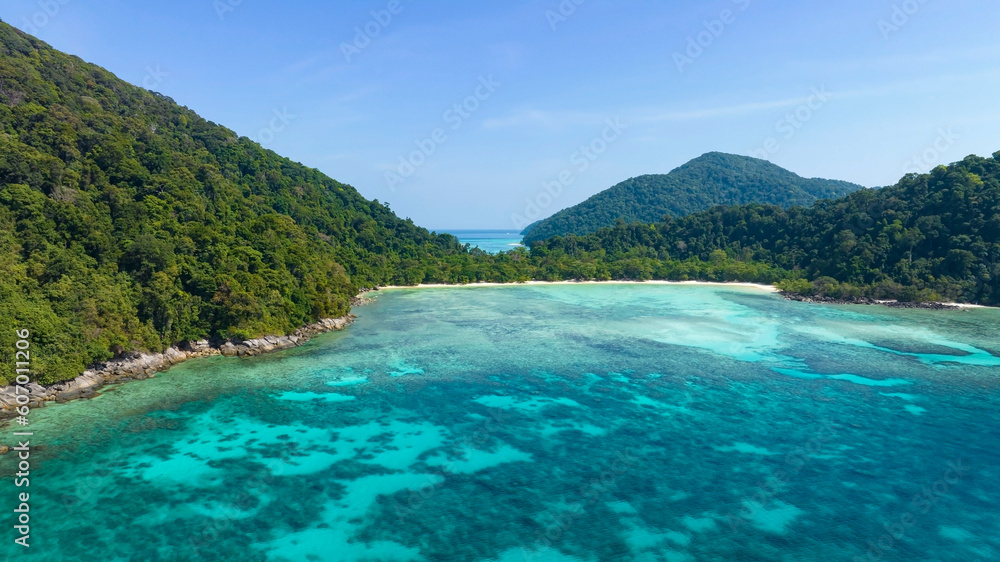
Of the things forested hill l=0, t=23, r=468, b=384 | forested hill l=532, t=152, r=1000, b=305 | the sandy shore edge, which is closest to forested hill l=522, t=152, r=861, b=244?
forested hill l=532, t=152, r=1000, b=305

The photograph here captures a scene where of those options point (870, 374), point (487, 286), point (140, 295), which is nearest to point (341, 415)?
point (140, 295)

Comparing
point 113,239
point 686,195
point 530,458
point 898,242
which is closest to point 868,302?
point 898,242

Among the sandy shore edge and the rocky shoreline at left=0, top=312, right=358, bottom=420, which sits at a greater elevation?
the sandy shore edge

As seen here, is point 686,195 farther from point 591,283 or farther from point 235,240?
point 235,240

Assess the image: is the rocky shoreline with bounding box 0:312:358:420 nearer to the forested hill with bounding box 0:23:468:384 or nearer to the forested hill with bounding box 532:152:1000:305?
the forested hill with bounding box 0:23:468:384

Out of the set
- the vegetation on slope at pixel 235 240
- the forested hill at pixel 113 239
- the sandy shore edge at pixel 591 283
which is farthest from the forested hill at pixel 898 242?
the forested hill at pixel 113 239

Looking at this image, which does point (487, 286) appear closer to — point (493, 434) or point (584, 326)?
point (584, 326)

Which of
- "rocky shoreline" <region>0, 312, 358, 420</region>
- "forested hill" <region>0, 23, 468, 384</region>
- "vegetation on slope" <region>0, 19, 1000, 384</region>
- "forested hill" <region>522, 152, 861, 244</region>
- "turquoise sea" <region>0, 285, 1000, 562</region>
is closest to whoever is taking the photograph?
"turquoise sea" <region>0, 285, 1000, 562</region>
